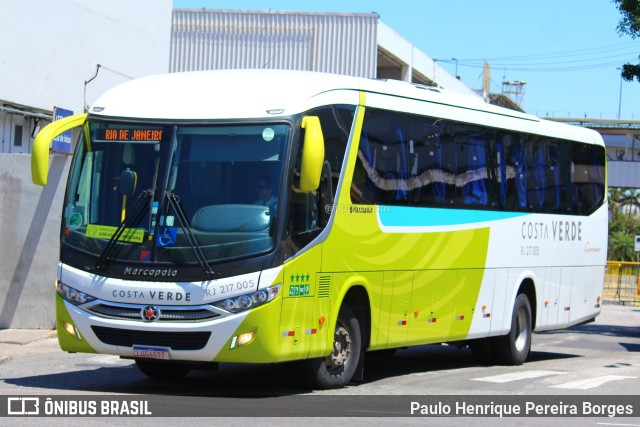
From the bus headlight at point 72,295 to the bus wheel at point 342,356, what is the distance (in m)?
2.57

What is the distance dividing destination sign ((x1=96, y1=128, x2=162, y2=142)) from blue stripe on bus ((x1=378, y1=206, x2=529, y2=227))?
2.97 meters

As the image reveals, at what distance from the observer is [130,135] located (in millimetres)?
12172

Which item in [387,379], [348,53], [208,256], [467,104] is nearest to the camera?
[208,256]

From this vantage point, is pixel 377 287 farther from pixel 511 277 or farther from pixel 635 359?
pixel 635 359

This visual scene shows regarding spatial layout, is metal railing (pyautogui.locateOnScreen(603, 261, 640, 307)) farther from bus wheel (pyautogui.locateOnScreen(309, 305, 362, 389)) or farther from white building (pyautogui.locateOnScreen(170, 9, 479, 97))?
bus wheel (pyautogui.locateOnScreen(309, 305, 362, 389))

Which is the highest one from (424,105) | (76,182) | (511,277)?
(424,105)

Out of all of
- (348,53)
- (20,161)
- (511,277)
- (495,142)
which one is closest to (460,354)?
(511,277)

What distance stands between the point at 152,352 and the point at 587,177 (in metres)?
11.0

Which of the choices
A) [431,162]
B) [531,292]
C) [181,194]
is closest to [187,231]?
[181,194]

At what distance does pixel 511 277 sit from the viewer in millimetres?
17344

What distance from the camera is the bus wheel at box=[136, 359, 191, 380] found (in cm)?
1349

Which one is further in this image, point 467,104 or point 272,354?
point 467,104

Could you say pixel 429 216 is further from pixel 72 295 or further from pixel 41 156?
pixel 41 156

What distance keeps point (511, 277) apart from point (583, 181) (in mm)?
3543
